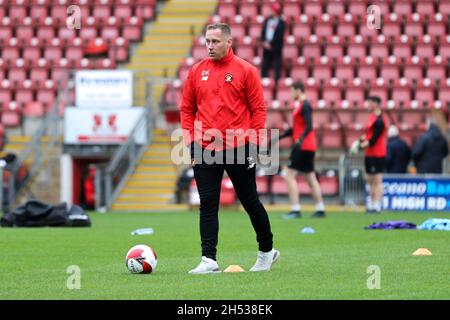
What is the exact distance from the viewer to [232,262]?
456 inches

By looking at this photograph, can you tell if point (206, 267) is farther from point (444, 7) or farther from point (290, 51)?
point (444, 7)

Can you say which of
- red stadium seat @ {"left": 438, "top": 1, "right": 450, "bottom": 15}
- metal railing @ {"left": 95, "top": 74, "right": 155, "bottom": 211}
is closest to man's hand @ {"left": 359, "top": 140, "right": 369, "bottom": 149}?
metal railing @ {"left": 95, "top": 74, "right": 155, "bottom": 211}

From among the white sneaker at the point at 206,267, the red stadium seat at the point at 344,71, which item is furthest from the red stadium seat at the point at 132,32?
the white sneaker at the point at 206,267

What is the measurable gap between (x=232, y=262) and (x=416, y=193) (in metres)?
12.0

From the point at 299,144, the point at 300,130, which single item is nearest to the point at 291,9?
the point at 300,130

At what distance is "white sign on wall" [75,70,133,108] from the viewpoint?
26734 millimetres

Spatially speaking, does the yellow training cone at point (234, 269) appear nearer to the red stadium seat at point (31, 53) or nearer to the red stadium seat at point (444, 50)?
the red stadium seat at point (444, 50)

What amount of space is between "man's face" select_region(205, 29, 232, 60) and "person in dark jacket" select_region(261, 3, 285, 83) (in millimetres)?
17871

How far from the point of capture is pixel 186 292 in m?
8.64

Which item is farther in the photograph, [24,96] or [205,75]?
[24,96]

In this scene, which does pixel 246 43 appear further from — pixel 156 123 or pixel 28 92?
pixel 28 92

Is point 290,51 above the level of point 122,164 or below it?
above

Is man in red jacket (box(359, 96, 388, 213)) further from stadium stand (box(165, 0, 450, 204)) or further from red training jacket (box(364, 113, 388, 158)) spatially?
stadium stand (box(165, 0, 450, 204))
